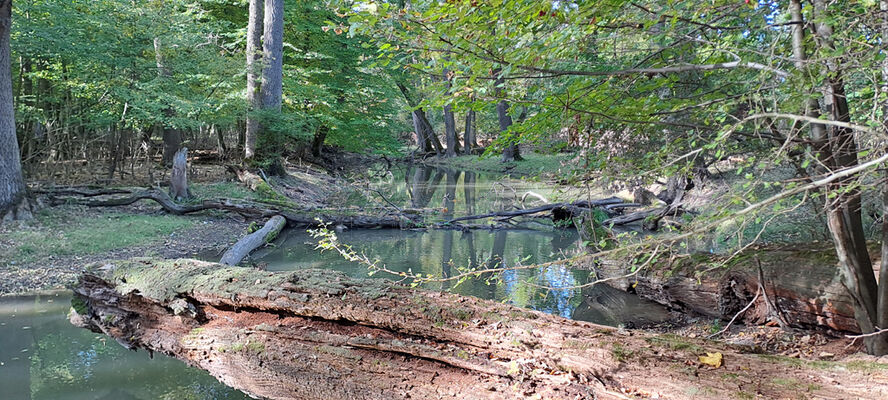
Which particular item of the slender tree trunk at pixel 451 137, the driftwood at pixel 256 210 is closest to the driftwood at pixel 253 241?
the driftwood at pixel 256 210

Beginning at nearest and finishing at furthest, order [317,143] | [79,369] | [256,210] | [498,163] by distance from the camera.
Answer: [79,369], [256,210], [317,143], [498,163]

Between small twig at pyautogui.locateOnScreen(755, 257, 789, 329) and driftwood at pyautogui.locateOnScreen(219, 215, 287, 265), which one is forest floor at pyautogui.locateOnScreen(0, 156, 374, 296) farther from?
small twig at pyautogui.locateOnScreen(755, 257, 789, 329)

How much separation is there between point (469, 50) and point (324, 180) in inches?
598

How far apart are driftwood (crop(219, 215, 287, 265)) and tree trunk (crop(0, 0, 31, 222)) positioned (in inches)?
136

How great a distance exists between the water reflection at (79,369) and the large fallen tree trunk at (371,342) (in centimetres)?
36

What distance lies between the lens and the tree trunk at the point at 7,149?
8180mm

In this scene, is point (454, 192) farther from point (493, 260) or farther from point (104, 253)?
point (104, 253)

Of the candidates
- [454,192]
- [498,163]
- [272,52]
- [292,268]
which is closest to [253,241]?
[292,268]

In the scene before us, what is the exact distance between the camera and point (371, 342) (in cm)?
338

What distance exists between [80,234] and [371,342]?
7010 mm

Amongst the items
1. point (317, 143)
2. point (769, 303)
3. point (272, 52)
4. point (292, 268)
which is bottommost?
point (292, 268)

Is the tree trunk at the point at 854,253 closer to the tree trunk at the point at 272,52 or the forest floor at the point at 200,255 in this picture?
the forest floor at the point at 200,255

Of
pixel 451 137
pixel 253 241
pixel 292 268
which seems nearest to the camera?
pixel 292 268

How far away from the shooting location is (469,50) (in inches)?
125
